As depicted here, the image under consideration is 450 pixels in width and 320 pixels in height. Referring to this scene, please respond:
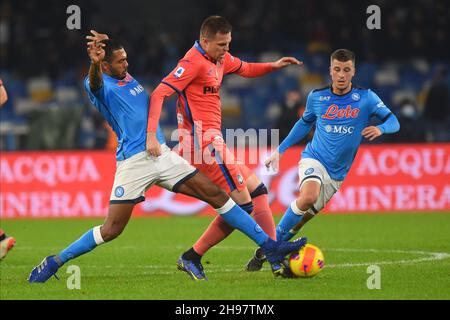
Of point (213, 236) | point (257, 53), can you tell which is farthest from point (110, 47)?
point (257, 53)

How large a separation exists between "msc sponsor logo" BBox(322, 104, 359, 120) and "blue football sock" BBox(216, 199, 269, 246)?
1855 mm

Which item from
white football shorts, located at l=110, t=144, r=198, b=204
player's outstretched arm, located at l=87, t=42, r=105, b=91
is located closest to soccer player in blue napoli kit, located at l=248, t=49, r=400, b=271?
white football shorts, located at l=110, t=144, r=198, b=204

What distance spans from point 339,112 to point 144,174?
7.87ft

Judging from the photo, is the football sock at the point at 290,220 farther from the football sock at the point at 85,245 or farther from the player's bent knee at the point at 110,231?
the football sock at the point at 85,245

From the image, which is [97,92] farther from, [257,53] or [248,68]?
[257,53]

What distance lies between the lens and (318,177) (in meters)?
9.38

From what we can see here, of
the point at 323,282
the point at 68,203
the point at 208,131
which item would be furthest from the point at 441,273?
the point at 68,203

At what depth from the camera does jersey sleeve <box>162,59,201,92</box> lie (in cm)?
838

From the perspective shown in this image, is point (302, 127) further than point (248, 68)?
Yes

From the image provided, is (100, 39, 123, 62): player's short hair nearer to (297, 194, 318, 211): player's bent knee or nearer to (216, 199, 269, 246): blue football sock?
(216, 199, 269, 246): blue football sock

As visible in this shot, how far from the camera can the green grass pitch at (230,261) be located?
24.2 feet

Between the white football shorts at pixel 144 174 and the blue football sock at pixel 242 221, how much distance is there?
1.40 feet

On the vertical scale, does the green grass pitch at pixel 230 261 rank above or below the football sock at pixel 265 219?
below

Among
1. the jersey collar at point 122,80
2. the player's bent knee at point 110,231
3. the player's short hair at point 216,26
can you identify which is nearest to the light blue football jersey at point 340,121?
the player's short hair at point 216,26
